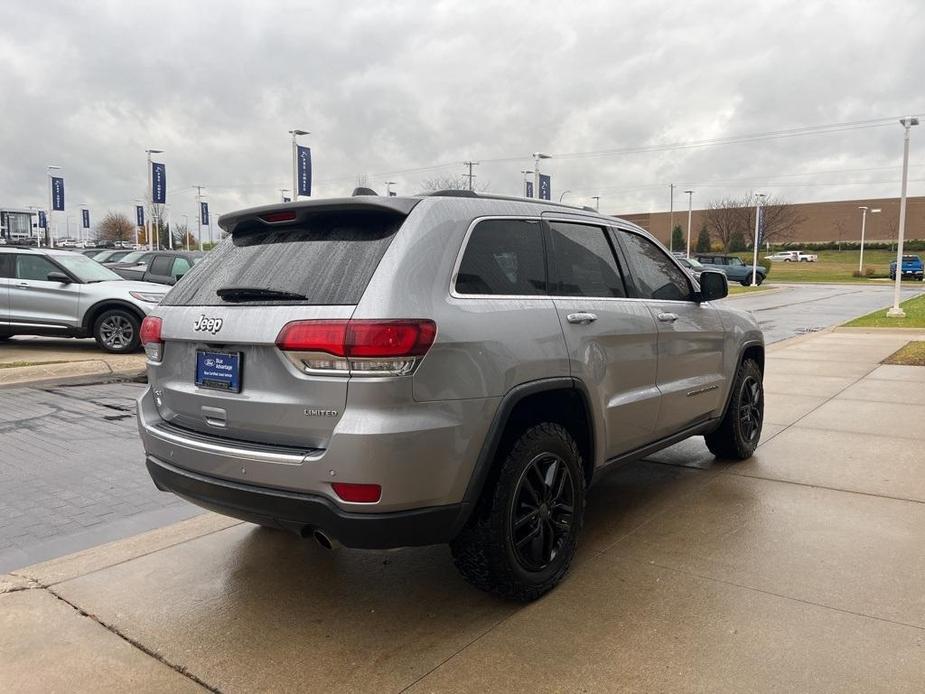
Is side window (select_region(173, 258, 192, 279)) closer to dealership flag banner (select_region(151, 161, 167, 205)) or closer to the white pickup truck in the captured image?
dealership flag banner (select_region(151, 161, 167, 205))

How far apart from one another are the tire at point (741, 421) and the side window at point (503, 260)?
2501 mm

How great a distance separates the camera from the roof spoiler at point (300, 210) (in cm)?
316

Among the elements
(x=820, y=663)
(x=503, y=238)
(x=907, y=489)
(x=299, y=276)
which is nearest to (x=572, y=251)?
(x=503, y=238)

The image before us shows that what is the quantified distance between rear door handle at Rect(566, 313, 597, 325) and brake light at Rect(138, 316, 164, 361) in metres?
1.91

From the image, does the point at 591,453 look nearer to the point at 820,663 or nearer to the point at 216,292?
the point at 820,663

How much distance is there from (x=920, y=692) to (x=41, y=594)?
367cm

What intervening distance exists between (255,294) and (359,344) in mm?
645

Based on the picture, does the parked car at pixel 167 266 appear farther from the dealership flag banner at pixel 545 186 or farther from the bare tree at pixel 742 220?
the bare tree at pixel 742 220

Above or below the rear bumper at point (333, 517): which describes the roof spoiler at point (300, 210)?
above

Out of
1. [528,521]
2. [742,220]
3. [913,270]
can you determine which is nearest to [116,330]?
[528,521]

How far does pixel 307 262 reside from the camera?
3199 millimetres

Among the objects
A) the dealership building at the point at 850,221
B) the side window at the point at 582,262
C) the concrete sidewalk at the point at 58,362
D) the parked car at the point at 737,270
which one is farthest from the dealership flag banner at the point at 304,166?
the dealership building at the point at 850,221

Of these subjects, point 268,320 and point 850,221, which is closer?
point 268,320

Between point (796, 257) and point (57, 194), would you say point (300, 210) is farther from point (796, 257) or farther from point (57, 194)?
point (796, 257)
